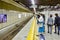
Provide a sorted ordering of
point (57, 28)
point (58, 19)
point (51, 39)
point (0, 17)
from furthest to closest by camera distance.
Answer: point (57, 28) → point (58, 19) → point (51, 39) → point (0, 17)

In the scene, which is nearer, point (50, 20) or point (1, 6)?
point (1, 6)

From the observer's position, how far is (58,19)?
8875 mm

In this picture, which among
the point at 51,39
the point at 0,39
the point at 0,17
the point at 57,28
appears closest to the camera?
the point at 0,39

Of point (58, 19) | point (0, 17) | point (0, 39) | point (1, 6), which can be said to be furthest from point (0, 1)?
point (58, 19)

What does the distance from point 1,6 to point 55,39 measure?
6.85 metres

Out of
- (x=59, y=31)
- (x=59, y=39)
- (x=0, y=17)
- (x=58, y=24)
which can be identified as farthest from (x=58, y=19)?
(x=0, y=17)

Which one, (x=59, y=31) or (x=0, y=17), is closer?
(x=0, y=17)

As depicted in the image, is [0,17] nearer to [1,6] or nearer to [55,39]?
[1,6]

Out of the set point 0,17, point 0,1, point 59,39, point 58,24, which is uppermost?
point 0,1

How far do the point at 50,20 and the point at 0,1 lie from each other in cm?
834

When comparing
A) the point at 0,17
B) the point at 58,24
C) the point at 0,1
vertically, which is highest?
the point at 0,1

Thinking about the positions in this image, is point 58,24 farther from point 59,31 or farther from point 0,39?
point 0,39

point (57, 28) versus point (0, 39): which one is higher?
point (0, 39)

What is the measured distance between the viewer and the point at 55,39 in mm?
7711
